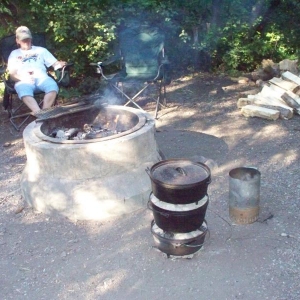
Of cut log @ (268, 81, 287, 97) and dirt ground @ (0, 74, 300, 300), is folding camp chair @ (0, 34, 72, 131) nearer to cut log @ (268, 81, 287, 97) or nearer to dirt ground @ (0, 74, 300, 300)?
dirt ground @ (0, 74, 300, 300)

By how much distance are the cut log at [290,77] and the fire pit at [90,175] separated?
2.81 m

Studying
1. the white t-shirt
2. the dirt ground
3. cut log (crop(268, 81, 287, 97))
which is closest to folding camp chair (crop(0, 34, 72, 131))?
the white t-shirt

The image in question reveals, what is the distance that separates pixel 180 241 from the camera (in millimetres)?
3104

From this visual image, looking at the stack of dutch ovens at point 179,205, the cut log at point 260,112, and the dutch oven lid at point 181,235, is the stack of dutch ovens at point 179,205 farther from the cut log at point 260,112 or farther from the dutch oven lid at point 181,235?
the cut log at point 260,112

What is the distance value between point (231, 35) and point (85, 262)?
212 inches

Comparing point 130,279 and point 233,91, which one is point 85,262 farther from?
point 233,91

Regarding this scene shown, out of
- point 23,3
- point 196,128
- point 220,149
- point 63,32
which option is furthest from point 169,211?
point 23,3

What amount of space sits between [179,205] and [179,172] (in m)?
0.23

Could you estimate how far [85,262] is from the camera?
324 cm

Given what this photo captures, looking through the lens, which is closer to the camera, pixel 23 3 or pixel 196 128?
pixel 196 128

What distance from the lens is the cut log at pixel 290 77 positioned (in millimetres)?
5996

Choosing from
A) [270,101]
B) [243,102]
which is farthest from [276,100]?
[243,102]

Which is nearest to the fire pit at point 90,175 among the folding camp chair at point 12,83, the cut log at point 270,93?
the folding camp chair at point 12,83

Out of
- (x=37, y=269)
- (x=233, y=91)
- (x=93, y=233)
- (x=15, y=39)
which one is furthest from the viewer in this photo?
(x=233, y=91)
